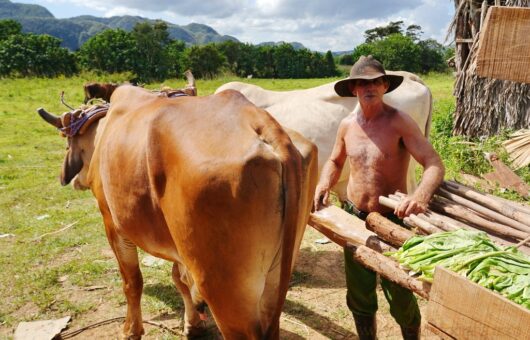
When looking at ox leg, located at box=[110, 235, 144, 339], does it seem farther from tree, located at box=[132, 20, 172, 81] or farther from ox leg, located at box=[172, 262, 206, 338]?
tree, located at box=[132, 20, 172, 81]

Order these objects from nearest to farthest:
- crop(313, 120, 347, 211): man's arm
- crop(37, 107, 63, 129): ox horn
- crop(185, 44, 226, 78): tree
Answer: crop(313, 120, 347, 211): man's arm, crop(37, 107, 63, 129): ox horn, crop(185, 44, 226, 78): tree

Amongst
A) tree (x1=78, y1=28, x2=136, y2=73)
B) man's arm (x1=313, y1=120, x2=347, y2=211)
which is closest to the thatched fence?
man's arm (x1=313, y1=120, x2=347, y2=211)

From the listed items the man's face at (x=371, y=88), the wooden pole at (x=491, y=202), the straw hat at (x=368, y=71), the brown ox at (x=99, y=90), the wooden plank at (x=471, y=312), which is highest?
the straw hat at (x=368, y=71)

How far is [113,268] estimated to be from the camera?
15.9 ft

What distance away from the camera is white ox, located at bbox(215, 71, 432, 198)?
510 centimetres

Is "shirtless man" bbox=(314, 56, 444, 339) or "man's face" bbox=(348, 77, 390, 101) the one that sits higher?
"man's face" bbox=(348, 77, 390, 101)

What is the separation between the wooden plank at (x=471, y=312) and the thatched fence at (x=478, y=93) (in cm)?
642

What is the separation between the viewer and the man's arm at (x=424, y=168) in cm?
245

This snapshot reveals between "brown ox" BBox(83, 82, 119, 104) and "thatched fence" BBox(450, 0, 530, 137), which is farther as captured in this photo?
"thatched fence" BBox(450, 0, 530, 137)

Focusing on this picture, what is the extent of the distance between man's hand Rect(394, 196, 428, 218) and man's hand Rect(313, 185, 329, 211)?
2.01 feet

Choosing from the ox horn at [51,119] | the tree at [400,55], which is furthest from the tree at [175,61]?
the ox horn at [51,119]

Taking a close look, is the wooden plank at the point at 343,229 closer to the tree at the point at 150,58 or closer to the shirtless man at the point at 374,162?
the shirtless man at the point at 374,162

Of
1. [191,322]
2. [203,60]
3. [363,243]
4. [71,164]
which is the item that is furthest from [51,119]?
[203,60]

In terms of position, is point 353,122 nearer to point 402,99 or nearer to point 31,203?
point 402,99
